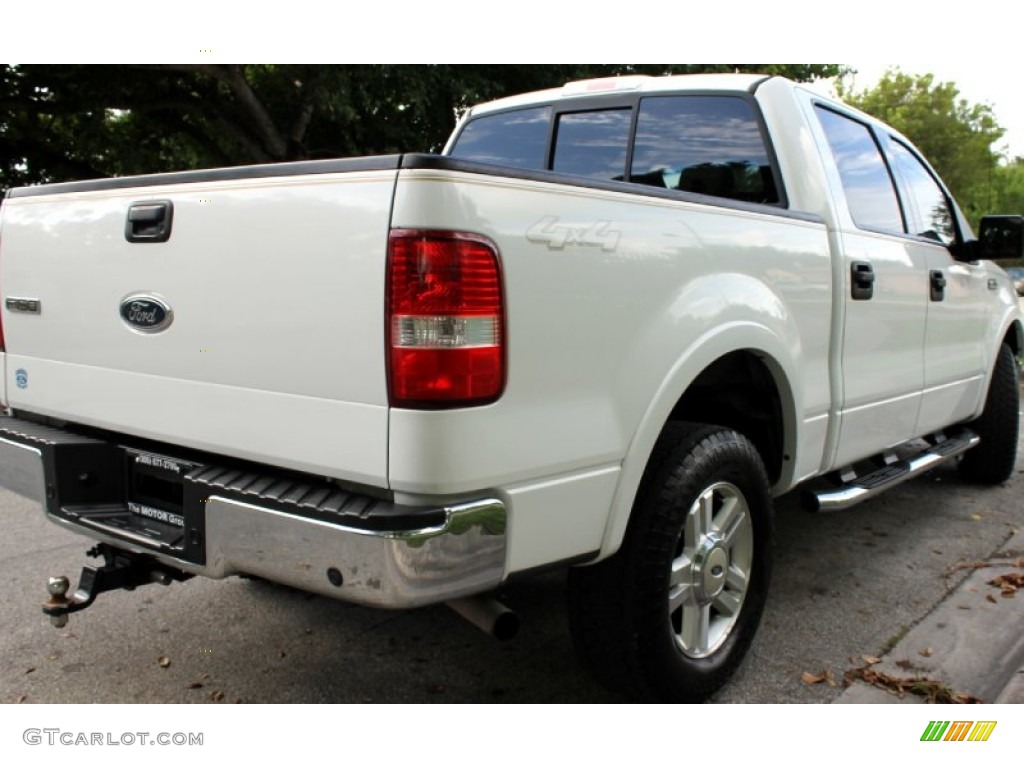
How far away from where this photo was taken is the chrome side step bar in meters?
3.45

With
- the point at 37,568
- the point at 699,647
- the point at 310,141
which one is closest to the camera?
the point at 699,647

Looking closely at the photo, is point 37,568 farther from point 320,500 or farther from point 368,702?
point 320,500

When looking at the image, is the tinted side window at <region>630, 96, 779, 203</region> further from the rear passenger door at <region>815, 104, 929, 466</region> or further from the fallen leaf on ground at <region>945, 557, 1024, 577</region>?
the fallen leaf on ground at <region>945, 557, 1024, 577</region>

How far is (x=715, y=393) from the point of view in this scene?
3111mm

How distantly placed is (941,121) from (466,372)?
4185cm

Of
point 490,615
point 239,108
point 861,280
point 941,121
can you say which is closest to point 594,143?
point 861,280

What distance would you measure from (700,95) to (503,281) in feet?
6.79

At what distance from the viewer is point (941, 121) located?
3778 cm

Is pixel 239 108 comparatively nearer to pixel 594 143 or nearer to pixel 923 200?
pixel 594 143

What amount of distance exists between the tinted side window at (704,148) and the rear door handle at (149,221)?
2.12 m

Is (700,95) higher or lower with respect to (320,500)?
higher

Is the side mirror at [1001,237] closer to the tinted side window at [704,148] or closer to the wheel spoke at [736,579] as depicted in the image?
the tinted side window at [704,148]
